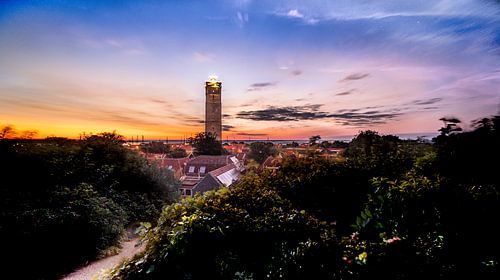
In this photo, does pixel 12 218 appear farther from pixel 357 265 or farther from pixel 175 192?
pixel 357 265

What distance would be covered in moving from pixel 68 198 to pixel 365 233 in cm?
1101

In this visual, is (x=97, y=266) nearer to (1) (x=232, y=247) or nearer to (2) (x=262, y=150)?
(1) (x=232, y=247)

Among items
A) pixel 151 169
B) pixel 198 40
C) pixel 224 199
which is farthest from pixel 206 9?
pixel 151 169

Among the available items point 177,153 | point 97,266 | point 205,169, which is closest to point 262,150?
point 205,169

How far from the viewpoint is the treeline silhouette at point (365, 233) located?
177cm

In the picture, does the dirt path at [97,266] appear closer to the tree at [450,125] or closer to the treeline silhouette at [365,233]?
the treeline silhouette at [365,233]

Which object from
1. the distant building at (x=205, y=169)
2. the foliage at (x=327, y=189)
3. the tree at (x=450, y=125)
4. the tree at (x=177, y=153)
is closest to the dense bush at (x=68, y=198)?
the distant building at (x=205, y=169)

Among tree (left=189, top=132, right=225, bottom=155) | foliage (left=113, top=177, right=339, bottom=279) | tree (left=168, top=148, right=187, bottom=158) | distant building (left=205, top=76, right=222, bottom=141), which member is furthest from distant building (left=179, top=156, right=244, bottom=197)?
foliage (left=113, top=177, right=339, bottom=279)

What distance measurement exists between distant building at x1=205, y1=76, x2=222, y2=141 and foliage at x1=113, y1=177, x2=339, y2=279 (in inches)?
1455

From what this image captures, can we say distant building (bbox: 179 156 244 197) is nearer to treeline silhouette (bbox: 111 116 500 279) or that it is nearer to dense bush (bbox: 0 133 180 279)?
dense bush (bbox: 0 133 180 279)

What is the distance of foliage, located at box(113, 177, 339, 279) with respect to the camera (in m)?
1.97

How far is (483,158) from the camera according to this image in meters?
3.15

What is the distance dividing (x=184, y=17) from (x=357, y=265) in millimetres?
4215

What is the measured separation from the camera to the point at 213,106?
1586 inches
